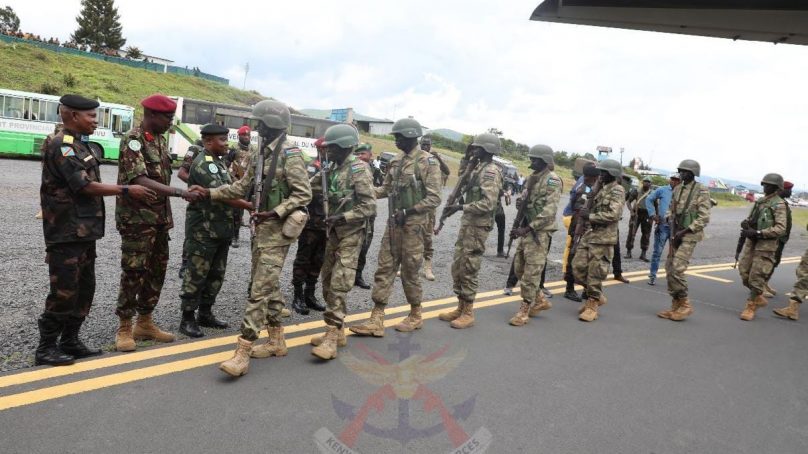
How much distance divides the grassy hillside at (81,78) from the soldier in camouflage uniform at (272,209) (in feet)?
110

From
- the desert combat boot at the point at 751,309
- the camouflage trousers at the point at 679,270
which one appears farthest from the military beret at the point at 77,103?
the desert combat boot at the point at 751,309

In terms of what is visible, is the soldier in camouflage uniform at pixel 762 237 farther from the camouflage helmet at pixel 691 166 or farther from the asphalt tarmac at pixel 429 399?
the asphalt tarmac at pixel 429 399

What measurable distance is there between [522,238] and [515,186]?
915 inches

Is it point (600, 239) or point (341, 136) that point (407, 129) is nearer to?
point (341, 136)

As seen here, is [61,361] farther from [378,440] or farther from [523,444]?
[523,444]

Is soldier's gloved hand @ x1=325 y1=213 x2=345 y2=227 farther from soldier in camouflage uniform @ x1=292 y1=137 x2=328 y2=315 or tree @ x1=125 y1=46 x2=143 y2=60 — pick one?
tree @ x1=125 y1=46 x2=143 y2=60

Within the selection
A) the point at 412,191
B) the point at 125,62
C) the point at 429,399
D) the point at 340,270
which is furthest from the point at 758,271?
the point at 125,62

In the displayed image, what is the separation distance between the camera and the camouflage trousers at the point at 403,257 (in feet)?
15.0

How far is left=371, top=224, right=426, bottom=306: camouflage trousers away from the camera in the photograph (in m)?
4.58

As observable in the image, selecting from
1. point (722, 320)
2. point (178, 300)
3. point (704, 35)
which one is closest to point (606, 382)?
point (722, 320)

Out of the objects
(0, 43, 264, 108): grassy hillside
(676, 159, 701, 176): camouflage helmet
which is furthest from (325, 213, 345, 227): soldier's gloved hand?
(0, 43, 264, 108): grassy hillside

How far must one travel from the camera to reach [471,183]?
17.2 feet

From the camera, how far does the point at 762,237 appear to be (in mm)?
6469

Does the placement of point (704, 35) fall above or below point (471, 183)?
above
